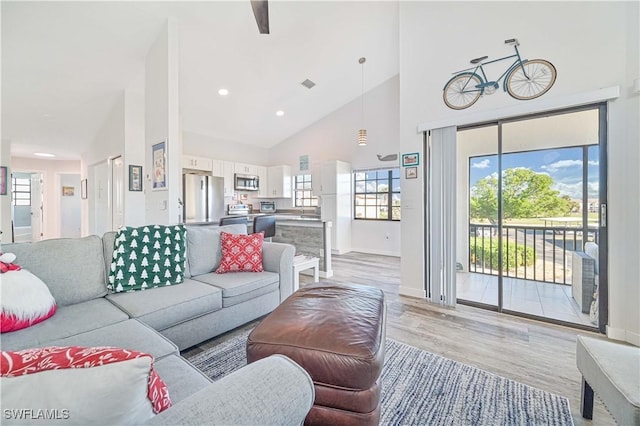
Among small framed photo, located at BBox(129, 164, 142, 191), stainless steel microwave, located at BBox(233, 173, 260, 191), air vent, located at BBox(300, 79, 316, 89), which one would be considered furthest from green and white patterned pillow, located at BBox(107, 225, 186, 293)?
stainless steel microwave, located at BBox(233, 173, 260, 191)

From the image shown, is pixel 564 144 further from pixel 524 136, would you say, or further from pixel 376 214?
pixel 376 214

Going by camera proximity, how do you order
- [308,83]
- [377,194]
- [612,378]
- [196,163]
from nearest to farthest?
[612,378], [308,83], [196,163], [377,194]

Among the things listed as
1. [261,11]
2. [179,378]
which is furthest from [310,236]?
[179,378]

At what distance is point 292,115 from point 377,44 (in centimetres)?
249

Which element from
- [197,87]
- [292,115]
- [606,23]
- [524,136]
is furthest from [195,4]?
[524,136]

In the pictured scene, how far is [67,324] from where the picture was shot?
1.49 m

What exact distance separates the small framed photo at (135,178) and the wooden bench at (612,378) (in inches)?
221

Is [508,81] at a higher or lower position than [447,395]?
higher

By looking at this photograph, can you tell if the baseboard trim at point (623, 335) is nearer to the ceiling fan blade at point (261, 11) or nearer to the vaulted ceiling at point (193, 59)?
the ceiling fan blade at point (261, 11)

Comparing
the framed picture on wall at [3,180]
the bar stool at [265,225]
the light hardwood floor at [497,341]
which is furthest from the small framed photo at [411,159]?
the framed picture on wall at [3,180]

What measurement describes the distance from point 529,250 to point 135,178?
6.43 metres

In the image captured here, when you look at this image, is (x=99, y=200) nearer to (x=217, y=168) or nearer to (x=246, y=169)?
(x=217, y=168)

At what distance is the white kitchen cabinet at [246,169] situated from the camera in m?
6.79

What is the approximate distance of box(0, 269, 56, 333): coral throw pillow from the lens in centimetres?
136
